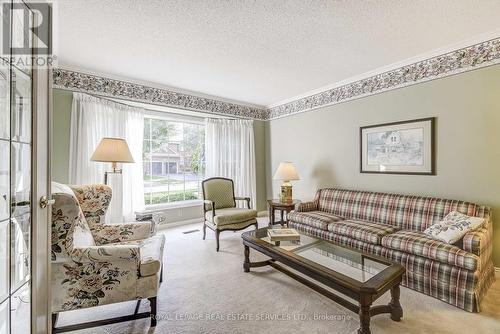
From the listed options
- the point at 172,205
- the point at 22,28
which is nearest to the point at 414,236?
the point at 22,28

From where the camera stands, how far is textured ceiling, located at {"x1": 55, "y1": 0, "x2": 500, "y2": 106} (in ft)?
6.35

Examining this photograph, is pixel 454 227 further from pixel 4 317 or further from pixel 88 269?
pixel 4 317

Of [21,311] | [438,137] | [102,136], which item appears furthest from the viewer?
[102,136]

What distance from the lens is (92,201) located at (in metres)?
2.17

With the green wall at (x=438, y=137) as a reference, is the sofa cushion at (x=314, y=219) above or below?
below

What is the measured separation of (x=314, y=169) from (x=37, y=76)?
389 cm

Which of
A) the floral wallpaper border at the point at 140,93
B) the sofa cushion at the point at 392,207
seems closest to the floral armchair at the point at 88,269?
the floral wallpaper border at the point at 140,93

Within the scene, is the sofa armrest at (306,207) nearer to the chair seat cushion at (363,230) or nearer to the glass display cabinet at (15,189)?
the chair seat cushion at (363,230)

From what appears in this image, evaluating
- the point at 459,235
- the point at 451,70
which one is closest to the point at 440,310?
the point at 459,235

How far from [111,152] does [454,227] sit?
3.61 meters

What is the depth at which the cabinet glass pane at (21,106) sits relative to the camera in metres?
1.05

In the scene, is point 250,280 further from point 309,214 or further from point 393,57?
point 393,57

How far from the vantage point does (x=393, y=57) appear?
288 centimetres

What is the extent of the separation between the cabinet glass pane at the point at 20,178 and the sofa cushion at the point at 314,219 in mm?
2877
